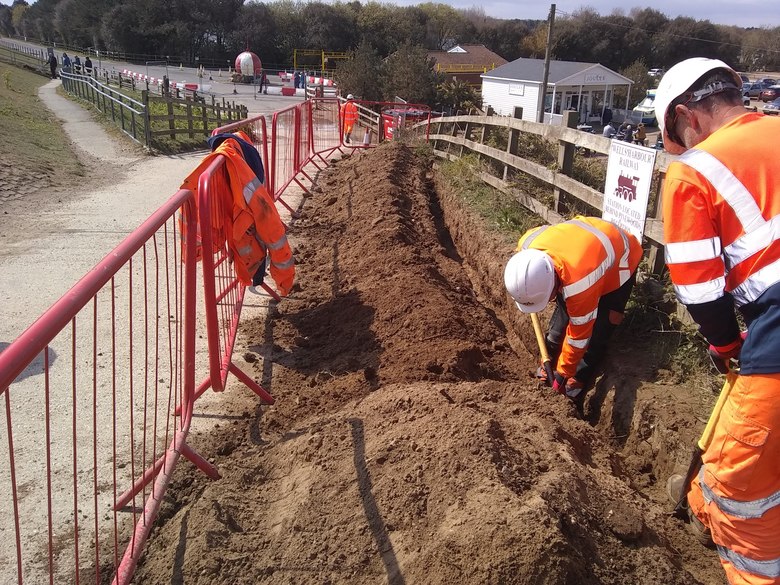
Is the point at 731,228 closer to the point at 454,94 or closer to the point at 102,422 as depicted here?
the point at 102,422

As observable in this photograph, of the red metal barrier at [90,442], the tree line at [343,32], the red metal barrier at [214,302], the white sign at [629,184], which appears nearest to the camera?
the red metal barrier at [90,442]

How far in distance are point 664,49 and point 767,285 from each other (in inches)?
3352

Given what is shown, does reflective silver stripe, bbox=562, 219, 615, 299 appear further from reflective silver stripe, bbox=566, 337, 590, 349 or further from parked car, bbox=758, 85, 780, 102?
parked car, bbox=758, 85, 780, 102

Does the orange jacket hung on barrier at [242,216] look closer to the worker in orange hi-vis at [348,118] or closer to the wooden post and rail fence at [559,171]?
the wooden post and rail fence at [559,171]

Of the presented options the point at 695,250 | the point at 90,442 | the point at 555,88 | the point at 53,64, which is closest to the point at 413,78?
the point at 555,88

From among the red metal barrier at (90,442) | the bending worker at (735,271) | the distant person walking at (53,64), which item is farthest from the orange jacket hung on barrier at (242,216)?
the distant person walking at (53,64)

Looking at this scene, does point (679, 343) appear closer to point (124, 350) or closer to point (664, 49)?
point (124, 350)

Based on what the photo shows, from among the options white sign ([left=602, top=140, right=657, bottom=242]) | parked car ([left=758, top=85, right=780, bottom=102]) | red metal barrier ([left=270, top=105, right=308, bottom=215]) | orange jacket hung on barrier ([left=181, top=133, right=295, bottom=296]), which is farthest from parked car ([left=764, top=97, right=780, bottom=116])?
orange jacket hung on barrier ([left=181, top=133, right=295, bottom=296])

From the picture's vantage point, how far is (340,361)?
508cm

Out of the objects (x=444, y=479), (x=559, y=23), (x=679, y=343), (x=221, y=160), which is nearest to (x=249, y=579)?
(x=444, y=479)

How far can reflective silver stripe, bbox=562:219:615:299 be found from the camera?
13.2ft

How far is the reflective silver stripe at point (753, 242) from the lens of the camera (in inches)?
89.6

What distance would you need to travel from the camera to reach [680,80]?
2.55 m

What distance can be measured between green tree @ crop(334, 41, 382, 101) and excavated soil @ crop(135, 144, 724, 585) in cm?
3962
